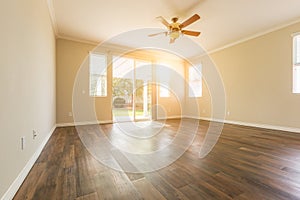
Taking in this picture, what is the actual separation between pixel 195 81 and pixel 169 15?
3.79 m

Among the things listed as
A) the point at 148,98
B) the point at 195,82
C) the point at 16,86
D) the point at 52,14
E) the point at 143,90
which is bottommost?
the point at 148,98

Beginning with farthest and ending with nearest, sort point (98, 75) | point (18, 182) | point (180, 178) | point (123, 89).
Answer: point (123, 89)
point (98, 75)
point (180, 178)
point (18, 182)

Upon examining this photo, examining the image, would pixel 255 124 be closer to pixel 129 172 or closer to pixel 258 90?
pixel 258 90

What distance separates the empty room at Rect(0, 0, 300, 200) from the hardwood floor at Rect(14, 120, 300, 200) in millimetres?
14

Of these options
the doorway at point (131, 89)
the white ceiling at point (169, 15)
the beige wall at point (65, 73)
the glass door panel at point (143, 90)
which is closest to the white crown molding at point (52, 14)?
the white ceiling at point (169, 15)

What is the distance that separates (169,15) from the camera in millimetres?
3314

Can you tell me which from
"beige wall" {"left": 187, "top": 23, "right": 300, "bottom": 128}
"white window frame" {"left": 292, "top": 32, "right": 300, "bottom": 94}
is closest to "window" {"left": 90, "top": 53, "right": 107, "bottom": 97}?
"beige wall" {"left": 187, "top": 23, "right": 300, "bottom": 128}

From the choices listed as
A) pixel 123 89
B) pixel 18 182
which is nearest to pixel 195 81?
pixel 123 89

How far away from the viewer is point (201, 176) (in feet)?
5.14

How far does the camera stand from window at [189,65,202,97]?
630 centimetres

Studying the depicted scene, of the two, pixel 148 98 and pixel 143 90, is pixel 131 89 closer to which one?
pixel 143 90

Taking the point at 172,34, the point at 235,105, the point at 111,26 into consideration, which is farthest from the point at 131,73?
the point at 235,105

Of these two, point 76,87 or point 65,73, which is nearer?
point 65,73

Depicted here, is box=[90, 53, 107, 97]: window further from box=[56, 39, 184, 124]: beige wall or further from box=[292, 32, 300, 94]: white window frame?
box=[292, 32, 300, 94]: white window frame
